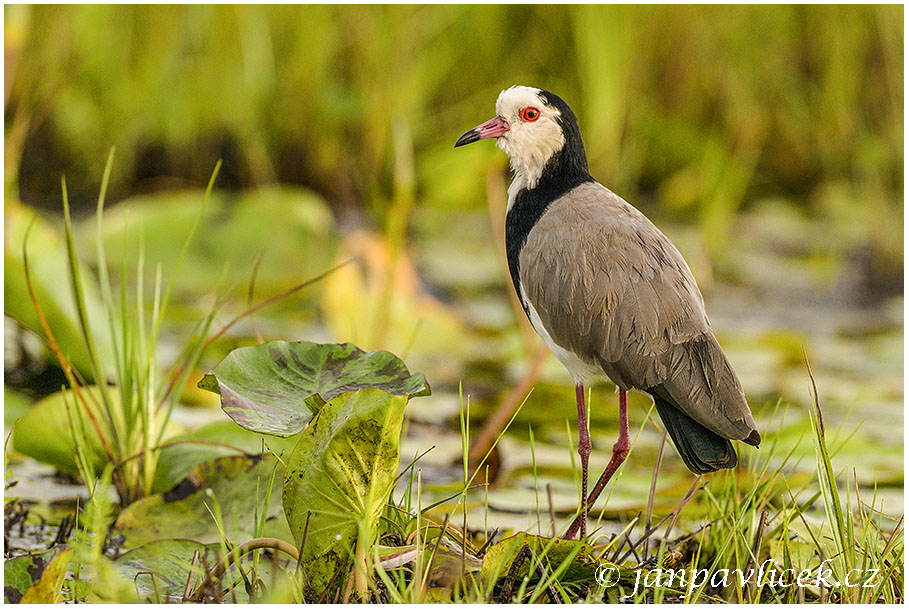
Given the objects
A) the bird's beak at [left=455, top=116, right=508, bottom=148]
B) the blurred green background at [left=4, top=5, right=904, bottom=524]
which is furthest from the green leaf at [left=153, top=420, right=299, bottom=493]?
the blurred green background at [left=4, top=5, right=904, bottom=524]

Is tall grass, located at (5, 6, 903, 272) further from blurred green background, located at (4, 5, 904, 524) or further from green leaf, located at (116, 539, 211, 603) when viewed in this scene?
green leaf, located at (116, 539, 211, 603)

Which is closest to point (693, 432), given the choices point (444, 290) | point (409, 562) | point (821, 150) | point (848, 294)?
point (409, 562)

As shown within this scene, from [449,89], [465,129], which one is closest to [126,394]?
[465,129]

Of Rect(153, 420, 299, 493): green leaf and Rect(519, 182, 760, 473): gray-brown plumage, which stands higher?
Rect(519, 182, 760, 473): gray-brown plumage

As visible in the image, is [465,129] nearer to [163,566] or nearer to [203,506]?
[203,506]

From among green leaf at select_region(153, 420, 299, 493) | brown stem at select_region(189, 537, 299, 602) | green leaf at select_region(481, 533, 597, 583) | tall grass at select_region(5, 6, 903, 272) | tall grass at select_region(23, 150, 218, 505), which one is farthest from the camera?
tall grass at select_region(5, 6, 903, 272)

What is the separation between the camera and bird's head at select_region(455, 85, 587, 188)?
2.28 metres

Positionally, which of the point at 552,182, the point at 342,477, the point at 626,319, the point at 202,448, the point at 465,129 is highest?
the point at 465,129

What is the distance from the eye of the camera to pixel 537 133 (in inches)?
89.8

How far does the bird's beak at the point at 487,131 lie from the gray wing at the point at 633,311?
27cm

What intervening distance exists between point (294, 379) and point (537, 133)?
77 centimetres

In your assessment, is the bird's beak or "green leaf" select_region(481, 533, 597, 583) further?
the bird's beak

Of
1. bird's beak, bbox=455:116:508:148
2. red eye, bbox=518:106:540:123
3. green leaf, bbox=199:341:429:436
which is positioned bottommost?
green leaf, bbox=199:341:429:436

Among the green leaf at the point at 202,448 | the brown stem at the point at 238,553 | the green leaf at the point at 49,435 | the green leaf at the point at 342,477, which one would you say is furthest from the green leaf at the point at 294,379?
the green leaf at the point at 49,435
